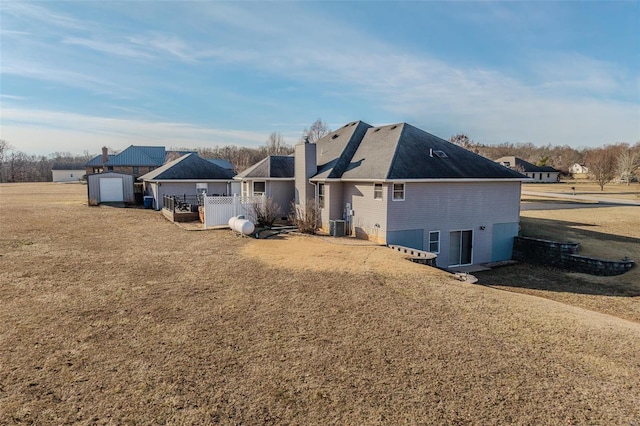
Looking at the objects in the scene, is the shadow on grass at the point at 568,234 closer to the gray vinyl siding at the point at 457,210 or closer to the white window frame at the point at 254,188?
the gray vinyl siding at the point at 457,210

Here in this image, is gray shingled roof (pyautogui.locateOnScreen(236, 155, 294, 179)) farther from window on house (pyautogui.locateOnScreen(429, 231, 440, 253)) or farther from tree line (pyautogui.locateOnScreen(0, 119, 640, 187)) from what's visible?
tree line (pyautogui.locateOnScreen(0, 119, 640, 187))

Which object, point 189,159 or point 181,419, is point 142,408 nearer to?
point 181,419

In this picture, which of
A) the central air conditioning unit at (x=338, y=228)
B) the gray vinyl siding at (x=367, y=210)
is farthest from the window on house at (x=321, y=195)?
the central air conditioning unit at (x=338, y=228)

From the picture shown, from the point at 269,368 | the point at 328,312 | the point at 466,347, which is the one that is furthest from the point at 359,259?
the point at 269,368

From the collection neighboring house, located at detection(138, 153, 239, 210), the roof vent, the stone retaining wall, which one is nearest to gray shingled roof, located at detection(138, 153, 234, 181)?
neighboring house, located at detection(138, 153, 239, 210)

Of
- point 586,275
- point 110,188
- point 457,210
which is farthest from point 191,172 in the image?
point 586,275

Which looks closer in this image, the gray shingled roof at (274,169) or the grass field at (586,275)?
the grass field at (586,275)

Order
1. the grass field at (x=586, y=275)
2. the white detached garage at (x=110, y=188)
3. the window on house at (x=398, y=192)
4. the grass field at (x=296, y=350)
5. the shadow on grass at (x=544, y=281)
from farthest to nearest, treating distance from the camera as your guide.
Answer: the white detached garage at (x=110, y=188) < the window on house at (x=398, y=192) < the shadow on grass at (x=544, y=281) < the grass field at (x=586, y=275) < the grass field at (x=296, y=350)
